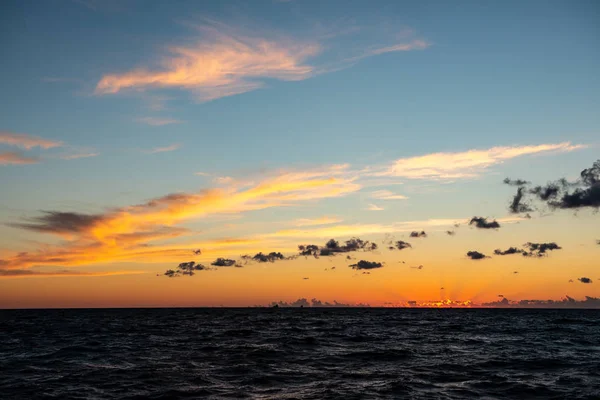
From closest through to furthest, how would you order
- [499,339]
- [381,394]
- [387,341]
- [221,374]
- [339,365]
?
[381,394] < [221,374] < [339,365] < [387,341] < [499,339]

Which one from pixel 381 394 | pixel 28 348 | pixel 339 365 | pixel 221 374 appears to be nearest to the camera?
pixel 381 394

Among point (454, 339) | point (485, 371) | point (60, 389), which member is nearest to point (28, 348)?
point (60, 389)

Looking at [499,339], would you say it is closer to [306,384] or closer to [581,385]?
[581,385]

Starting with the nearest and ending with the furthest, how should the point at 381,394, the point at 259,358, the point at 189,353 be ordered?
the point at 381,394, the point at 259,358, the point at 189,353

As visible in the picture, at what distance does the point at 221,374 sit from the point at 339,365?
10463 mm

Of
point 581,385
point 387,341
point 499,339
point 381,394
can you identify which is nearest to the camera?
point 381,394

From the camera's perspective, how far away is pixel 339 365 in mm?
40500

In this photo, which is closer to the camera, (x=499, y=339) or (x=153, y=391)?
(x=153, y=391)

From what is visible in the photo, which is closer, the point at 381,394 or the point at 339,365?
the point at 381,394

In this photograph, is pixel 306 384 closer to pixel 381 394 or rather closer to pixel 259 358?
pixel 381 394

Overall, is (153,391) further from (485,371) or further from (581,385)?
(581,385)

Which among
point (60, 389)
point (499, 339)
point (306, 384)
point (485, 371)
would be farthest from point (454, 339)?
point (60, 389)

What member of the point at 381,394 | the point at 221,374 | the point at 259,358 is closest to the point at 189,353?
the point at 259,358

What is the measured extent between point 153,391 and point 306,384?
9.89 metres
